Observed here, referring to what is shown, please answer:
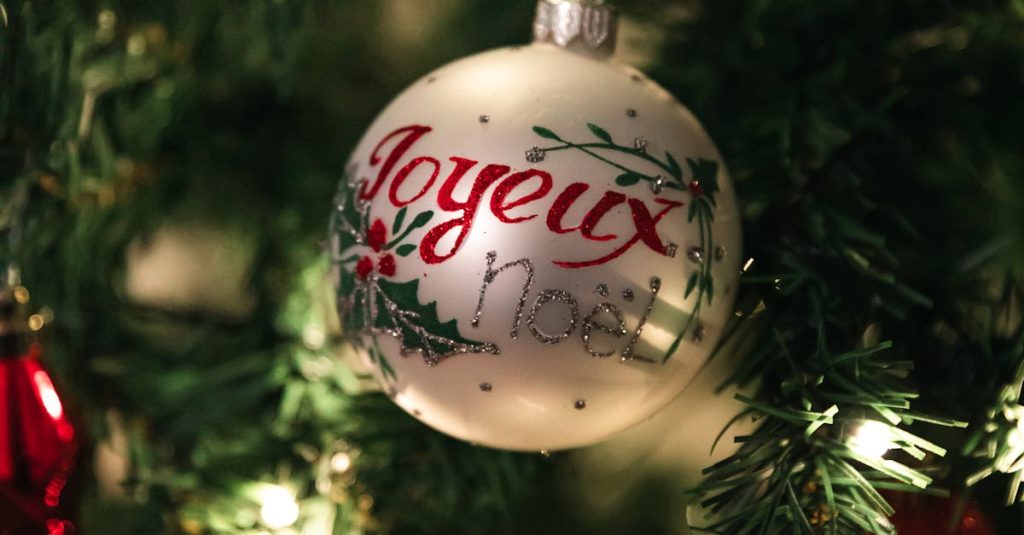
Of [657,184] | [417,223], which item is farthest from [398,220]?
[657,184]

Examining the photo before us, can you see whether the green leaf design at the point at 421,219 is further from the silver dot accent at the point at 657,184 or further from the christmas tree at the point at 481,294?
the silver dot accent at the point at 657,184

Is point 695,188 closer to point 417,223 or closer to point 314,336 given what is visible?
point 417,223

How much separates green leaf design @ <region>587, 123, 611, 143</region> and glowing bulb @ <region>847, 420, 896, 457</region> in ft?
0.61

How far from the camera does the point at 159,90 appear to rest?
23.1 inches

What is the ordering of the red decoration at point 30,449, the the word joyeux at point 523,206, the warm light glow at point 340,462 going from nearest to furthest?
1. the the word joyeux at point 523,206
2. the red decoration at point 30,449
3. the warm light glow at point 340,462

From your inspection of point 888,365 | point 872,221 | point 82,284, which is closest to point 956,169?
point 872,221

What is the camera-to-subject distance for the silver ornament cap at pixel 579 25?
0.45 m

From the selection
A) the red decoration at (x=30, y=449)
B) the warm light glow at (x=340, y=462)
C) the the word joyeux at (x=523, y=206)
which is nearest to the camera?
the the word joyeux at (x=523, y=206)

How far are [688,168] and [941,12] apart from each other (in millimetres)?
234

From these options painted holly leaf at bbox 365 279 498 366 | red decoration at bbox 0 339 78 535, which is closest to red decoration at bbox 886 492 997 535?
painted holly leaf at bbox 365 279 498 366

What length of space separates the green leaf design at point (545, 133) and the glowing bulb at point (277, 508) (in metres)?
0.33


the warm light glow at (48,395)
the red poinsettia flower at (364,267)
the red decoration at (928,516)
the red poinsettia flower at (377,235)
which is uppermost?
the red poinsettia flower at (377,235)

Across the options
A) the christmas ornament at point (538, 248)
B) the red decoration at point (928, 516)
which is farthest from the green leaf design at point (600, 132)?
the red decoration at point (928, 516)

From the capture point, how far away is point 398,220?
1.32ft
